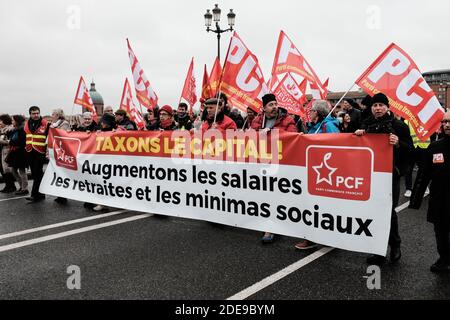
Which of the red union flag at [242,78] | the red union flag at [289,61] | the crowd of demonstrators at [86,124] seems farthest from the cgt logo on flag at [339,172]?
the crowd of demonstrators at [86,124]

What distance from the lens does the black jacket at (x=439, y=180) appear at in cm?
372

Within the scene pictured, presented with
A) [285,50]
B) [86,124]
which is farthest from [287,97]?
[86,124]

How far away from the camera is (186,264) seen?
4.01 meters

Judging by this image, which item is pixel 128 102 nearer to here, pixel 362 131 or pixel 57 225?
pixel 57 225

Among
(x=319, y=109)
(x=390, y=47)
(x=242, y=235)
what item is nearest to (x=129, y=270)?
(x=242, y=235)

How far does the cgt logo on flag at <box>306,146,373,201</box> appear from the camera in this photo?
12.8 feet

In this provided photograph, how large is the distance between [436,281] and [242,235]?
2.38m

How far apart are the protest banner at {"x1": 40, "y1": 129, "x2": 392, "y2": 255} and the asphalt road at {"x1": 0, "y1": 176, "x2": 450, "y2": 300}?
11.9 inches

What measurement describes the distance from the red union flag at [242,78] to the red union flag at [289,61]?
190 cm

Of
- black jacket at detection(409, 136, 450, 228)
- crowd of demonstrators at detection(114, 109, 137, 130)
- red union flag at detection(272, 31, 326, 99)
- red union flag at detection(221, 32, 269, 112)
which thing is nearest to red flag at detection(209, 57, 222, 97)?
red union flag at detection(272, 31, 326, 99)

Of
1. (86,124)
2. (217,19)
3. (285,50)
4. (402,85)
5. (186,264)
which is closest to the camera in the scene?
(186,264)

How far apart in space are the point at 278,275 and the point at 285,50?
5.28 m

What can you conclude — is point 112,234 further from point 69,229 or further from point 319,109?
point 319,109

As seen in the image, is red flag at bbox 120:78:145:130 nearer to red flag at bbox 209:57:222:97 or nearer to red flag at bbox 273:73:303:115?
red flag at bbox 209:57:222:97
